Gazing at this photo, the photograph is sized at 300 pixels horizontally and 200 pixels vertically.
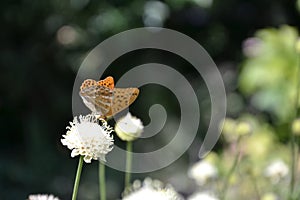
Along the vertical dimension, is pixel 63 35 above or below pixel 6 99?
above

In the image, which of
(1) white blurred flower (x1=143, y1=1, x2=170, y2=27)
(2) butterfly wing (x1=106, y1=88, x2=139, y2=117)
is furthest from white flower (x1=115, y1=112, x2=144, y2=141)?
(1) white blurred flower (x1=143, y1=1, x2=170, y2=27)

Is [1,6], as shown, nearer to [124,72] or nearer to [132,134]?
[124,72]

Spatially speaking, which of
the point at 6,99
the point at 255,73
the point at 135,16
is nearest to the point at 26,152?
the point at 6,99

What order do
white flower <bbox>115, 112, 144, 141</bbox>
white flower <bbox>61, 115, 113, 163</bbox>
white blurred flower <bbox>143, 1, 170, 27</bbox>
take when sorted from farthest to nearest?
1. white blurred flower <bbox>143, 1, 170, 27</bbox>
2. white flower <bbox>115, 112, 144, 141</bbox>
3. white flower <bbox>61, 115, 113, 163</bbox>

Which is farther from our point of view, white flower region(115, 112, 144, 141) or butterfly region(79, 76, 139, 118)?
white flower region(115, 112, 144, 141)

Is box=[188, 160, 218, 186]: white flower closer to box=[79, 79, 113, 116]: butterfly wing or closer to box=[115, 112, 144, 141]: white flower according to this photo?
box=[115, 112, 144, 141]: white flower

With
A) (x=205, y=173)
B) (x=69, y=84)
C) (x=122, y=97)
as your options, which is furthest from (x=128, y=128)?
(x=69, y=84)

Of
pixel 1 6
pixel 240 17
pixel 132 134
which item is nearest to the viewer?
pixel 132 134
